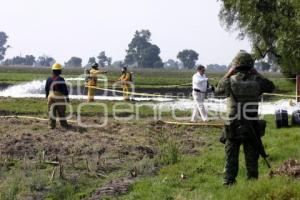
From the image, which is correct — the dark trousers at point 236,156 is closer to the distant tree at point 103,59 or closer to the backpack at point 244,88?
the backpack at point 244,88

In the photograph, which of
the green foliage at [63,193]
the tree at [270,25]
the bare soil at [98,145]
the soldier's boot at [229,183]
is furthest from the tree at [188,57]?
the soldier's boot at [229,183]

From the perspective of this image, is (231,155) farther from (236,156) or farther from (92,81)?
(92,81)

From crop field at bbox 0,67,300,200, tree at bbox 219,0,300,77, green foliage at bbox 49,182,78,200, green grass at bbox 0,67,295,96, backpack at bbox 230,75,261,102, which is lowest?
green foliage at bbox 49,182,78,200

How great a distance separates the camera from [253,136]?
8508mm

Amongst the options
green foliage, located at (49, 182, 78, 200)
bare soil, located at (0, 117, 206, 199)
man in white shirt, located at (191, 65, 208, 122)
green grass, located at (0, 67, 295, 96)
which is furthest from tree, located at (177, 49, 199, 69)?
green foliage, located at (49, 182, 78, 200)

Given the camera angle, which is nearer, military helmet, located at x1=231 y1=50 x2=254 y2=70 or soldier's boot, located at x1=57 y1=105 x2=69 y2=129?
military helmet, located at x1=231 y1=50 x2=254 y2=70

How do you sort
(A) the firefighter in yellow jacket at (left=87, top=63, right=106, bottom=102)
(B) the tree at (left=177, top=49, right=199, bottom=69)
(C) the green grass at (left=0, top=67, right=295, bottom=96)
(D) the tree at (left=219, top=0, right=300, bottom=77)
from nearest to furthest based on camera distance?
(A) the firefighter in yellow jacket at (left=87, top=63, right=106, bottom=102) → (D) the tree at (left=219, top=0, right=300, bottom=77) → (C) the green grass at (left=0, top=67, right=295, bottom=96) → (B) the tree at (left=177, top=49, right=199, bottom=69)

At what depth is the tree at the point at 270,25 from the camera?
2944 centimetres

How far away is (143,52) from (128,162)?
155031 millimetres

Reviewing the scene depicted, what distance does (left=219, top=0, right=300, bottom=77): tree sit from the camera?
29.4 metres

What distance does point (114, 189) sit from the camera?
9.54 meters

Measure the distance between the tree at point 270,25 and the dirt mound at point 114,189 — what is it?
57.5 feet

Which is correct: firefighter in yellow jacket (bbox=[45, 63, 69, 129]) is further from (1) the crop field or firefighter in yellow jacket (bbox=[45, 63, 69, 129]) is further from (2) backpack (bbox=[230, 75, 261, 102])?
(2) backpack (bbox=[230, 75, 261, 102])

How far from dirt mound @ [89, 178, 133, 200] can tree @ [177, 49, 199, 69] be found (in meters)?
166
